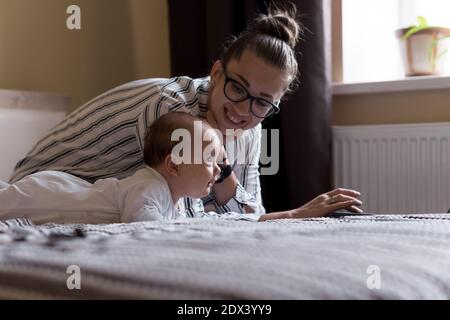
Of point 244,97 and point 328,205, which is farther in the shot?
point 244,97

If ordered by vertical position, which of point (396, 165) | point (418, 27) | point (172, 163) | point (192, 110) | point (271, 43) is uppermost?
point (418, 27)

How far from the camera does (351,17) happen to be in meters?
2.42

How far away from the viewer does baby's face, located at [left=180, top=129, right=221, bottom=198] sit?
134 centimetres

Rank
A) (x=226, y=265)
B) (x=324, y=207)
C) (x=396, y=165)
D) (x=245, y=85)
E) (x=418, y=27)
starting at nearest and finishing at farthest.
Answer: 1. (x=226, y=265)
2. (x=324, y=207)
3. (x=245, y=85)
4. (x=396, y=165)
5. (x=418, y=27)

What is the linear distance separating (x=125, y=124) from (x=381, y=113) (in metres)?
1.09

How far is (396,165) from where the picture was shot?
2.17 meters

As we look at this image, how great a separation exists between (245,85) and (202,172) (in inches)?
11.6

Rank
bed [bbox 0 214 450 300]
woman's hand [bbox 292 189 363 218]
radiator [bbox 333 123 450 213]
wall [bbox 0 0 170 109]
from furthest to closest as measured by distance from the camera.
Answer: wall [bbox 0 0 170 109]
radiator [bbox 333 123 450 213]
woman's hand [bbox 292 189 363 218]
bed [bbox 0 214 450 300]

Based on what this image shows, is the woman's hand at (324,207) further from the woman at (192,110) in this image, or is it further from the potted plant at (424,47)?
the potted plant at (424,47)

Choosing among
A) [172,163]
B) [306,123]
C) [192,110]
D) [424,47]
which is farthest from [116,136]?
[424,47]

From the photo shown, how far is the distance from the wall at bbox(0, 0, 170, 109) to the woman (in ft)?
2.60

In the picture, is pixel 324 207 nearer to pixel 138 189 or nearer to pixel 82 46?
pixel 138 189

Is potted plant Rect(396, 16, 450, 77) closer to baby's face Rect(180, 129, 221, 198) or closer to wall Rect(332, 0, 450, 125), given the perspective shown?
wall Rect(332, 0, 450, 125)

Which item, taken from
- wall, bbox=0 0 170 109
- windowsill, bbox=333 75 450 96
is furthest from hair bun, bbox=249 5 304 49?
wall, bbox=0 0 170 109
